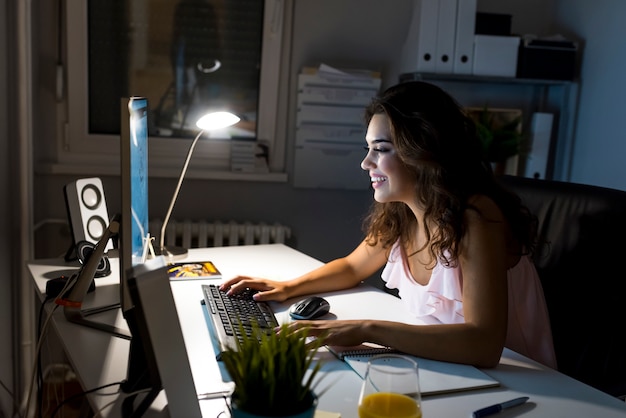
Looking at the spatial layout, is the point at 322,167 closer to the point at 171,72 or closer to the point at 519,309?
the point at 171,72

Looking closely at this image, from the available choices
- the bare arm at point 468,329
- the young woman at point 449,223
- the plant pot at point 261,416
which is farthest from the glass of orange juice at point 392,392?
the young woman at point 449,223

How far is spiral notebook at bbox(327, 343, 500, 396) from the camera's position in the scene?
1111mm

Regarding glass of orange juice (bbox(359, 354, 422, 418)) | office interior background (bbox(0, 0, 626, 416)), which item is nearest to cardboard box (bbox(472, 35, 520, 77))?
office interior background (bbox(0, 0, 626, 416))

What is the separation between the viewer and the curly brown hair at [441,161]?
1445mm

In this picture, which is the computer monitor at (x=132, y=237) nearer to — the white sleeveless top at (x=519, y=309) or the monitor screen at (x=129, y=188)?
the monitor screen at (x=129, y=188)

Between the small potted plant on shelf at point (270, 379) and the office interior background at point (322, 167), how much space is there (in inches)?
67.9

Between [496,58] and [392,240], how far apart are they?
4.43ft

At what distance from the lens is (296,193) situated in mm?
2914

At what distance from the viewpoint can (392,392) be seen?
840 millimetres

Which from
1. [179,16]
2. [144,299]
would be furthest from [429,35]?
[144,299]

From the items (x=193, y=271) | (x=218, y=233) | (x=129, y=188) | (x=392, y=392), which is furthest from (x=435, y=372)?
(x=218, y=233)

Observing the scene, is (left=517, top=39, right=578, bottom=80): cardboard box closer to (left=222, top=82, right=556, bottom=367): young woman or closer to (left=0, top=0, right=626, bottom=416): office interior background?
(left=0, top=0, right=626, bottom=416): office interior background

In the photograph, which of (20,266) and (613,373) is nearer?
(613,373)

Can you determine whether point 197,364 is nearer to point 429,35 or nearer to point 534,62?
point 429,35
